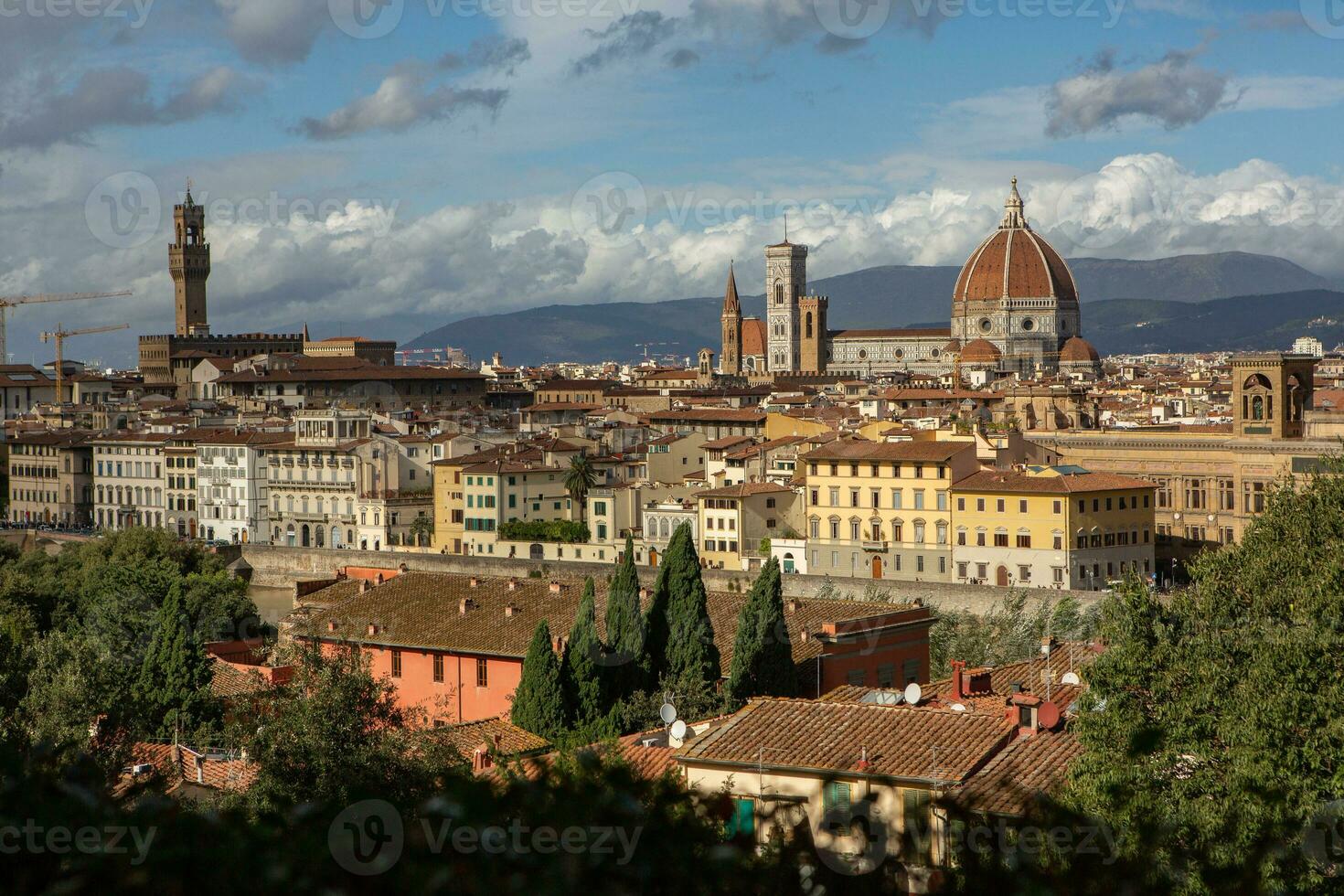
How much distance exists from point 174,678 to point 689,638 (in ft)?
19.4

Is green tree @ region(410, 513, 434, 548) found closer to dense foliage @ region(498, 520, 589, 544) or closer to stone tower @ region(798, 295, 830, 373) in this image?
dense foliage @ region(498, 520, 589, 544)

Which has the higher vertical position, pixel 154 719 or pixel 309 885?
pixel 309 885

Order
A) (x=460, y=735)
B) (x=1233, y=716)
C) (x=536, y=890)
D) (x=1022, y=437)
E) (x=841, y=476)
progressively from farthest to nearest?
(x=1022, y=437)
(x=841, y=476)
(x=460, y=735)
(x=1233, y=716)
(x=536, y=890)

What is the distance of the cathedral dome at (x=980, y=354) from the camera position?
5059 inches

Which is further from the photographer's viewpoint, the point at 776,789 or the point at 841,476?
the point at 841,476

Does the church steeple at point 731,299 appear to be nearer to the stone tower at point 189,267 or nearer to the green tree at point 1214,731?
the stone tower at point 189,267

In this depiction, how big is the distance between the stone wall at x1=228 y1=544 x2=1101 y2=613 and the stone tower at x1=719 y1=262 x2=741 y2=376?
94578mm

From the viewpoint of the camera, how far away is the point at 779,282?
156 m

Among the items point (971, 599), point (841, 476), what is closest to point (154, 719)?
point (971, 599)

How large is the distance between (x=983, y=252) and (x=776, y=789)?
451 ft

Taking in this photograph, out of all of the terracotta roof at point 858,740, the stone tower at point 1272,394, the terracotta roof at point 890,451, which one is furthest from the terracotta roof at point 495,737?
the stone tower at point 1272,394

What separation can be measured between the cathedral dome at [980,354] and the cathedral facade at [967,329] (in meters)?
0.06

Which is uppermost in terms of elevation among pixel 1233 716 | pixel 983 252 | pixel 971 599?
pixel 983 252

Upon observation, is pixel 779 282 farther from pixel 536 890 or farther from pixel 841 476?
pixel 536 890
